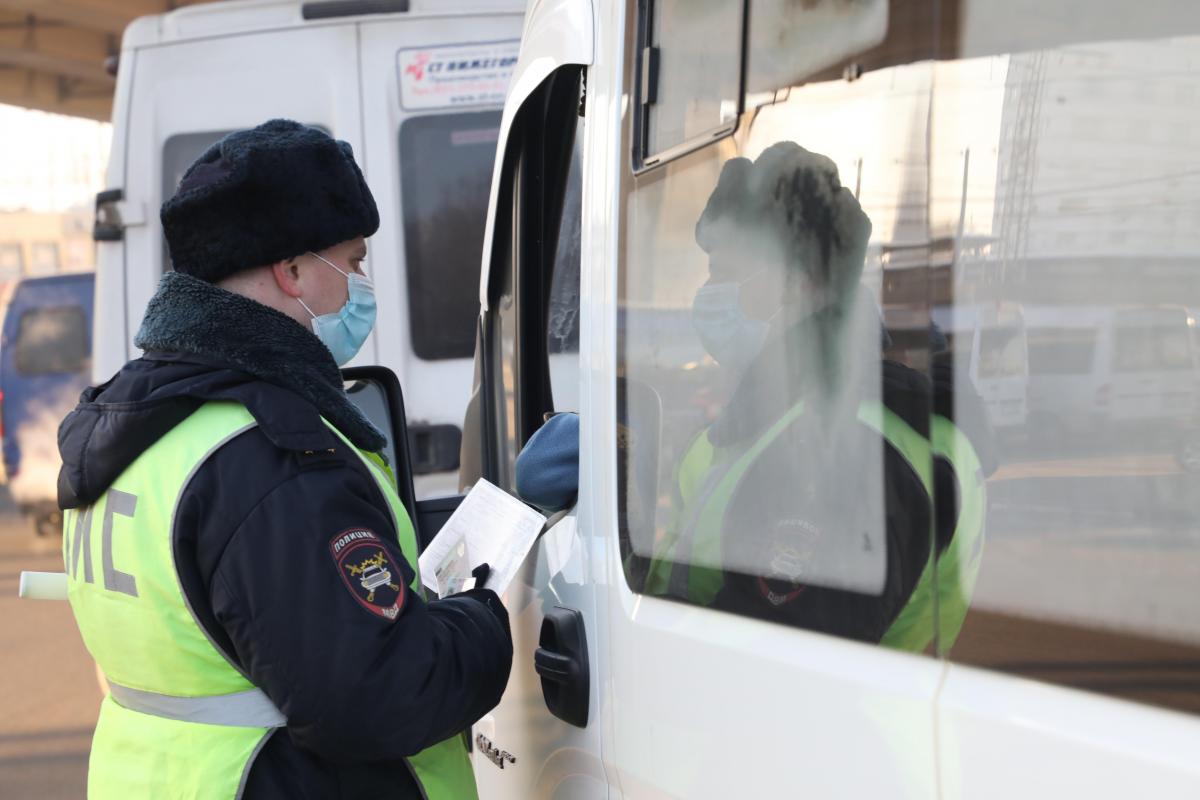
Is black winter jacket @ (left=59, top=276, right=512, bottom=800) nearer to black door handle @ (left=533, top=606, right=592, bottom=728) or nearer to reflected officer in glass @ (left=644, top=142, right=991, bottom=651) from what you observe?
black door handle @ (left=533, top=606, right=592, bottom=728)

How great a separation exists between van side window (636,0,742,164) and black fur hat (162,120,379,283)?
442mm

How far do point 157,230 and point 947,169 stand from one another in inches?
175

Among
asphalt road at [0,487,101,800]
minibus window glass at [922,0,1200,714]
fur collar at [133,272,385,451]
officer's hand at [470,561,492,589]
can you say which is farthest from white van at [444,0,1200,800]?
asphalt road at [0,487,101,800]

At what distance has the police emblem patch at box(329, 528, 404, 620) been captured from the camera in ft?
5.35

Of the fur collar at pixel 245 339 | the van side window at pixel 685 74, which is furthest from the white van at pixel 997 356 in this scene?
the fur collar at pixel 245 339

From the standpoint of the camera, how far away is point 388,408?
2320 mm

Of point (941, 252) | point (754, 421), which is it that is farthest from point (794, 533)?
point (941, 252)

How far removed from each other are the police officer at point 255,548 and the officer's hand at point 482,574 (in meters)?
0.05

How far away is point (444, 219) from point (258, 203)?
3.42 meters

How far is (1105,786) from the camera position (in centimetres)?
98

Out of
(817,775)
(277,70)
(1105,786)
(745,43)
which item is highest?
(277,70)

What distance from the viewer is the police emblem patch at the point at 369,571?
1631 millimetres

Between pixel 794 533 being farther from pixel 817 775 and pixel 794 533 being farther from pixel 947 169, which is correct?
pixel 947 169

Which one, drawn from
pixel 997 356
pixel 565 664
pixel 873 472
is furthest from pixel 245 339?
pixel 997 356
